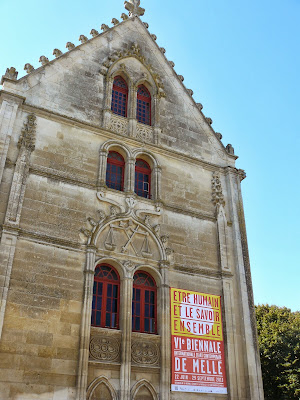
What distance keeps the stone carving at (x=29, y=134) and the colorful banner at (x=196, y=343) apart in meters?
6.92

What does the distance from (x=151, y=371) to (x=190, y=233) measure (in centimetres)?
524

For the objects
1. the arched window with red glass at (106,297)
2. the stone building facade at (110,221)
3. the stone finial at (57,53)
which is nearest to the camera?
the stone building facade at (110,221)

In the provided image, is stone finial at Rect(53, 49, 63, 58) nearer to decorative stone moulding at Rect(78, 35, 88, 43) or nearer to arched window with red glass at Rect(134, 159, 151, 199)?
decorative stone moulding at Rect(78, 35, 88, 43)

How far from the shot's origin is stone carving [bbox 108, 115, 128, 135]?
16625mm

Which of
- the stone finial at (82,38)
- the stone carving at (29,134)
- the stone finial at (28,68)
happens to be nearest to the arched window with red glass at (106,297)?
the stone carving at (29,134)

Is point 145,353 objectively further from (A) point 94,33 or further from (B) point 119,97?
(A) point 94,33

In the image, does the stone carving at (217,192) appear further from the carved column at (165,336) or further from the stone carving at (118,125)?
the stone carving at (118,125)

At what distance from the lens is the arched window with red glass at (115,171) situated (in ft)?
52.1

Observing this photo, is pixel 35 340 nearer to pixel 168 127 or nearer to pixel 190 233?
pixel 190 233

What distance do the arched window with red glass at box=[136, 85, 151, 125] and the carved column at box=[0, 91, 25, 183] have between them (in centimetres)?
509

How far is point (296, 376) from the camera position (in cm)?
2219

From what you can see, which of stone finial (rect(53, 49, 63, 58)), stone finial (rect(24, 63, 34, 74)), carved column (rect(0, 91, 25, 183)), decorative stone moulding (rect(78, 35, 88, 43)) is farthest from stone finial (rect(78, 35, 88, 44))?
carved column (rect(0, 91, 25, 183))

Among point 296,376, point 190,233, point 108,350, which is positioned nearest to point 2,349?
point 108,350

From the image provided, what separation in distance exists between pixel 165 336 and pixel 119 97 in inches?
386
